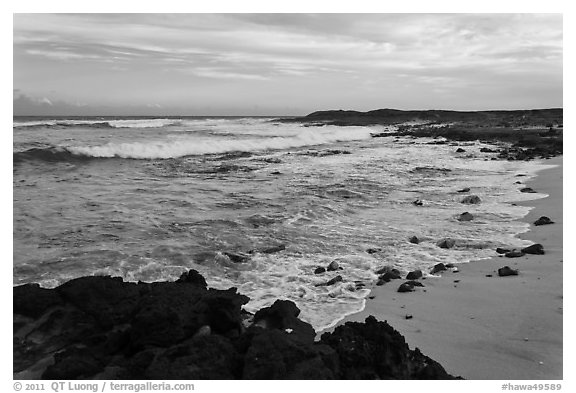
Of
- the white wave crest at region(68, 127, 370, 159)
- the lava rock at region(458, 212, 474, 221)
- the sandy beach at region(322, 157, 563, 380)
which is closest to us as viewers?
the sandy beach at region(322, 157, 563, 380)

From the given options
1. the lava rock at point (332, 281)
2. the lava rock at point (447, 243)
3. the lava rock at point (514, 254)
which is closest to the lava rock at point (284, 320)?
the lava rock at point (332, 281)

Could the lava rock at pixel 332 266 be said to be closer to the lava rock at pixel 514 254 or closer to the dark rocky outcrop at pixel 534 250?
the lava rock at pixel 514 254

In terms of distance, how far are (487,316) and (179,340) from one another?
11.3 feet

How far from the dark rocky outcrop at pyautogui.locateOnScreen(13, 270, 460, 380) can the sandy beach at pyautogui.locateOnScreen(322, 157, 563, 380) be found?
29.0 inches

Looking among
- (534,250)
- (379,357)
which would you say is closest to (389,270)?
(534,250)

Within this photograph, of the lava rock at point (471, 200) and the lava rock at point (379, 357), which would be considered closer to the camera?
the lava rock at point (379, 357)

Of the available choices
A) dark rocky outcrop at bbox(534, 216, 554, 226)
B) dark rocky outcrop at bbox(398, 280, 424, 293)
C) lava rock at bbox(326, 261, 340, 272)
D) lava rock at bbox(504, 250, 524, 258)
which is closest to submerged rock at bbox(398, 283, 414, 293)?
dark rocky outcrop at bbox(398, 280, 424, 293)

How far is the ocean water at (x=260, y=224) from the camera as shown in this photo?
21.8 ft

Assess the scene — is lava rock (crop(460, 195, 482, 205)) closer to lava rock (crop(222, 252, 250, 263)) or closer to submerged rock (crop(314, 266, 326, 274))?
submerged rock (crop(314, 266, 326, 274))

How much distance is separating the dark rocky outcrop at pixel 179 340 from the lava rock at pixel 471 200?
8.24m

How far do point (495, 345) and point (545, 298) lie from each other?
1.48m

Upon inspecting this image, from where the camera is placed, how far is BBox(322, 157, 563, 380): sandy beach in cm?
427

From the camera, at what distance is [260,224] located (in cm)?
944
